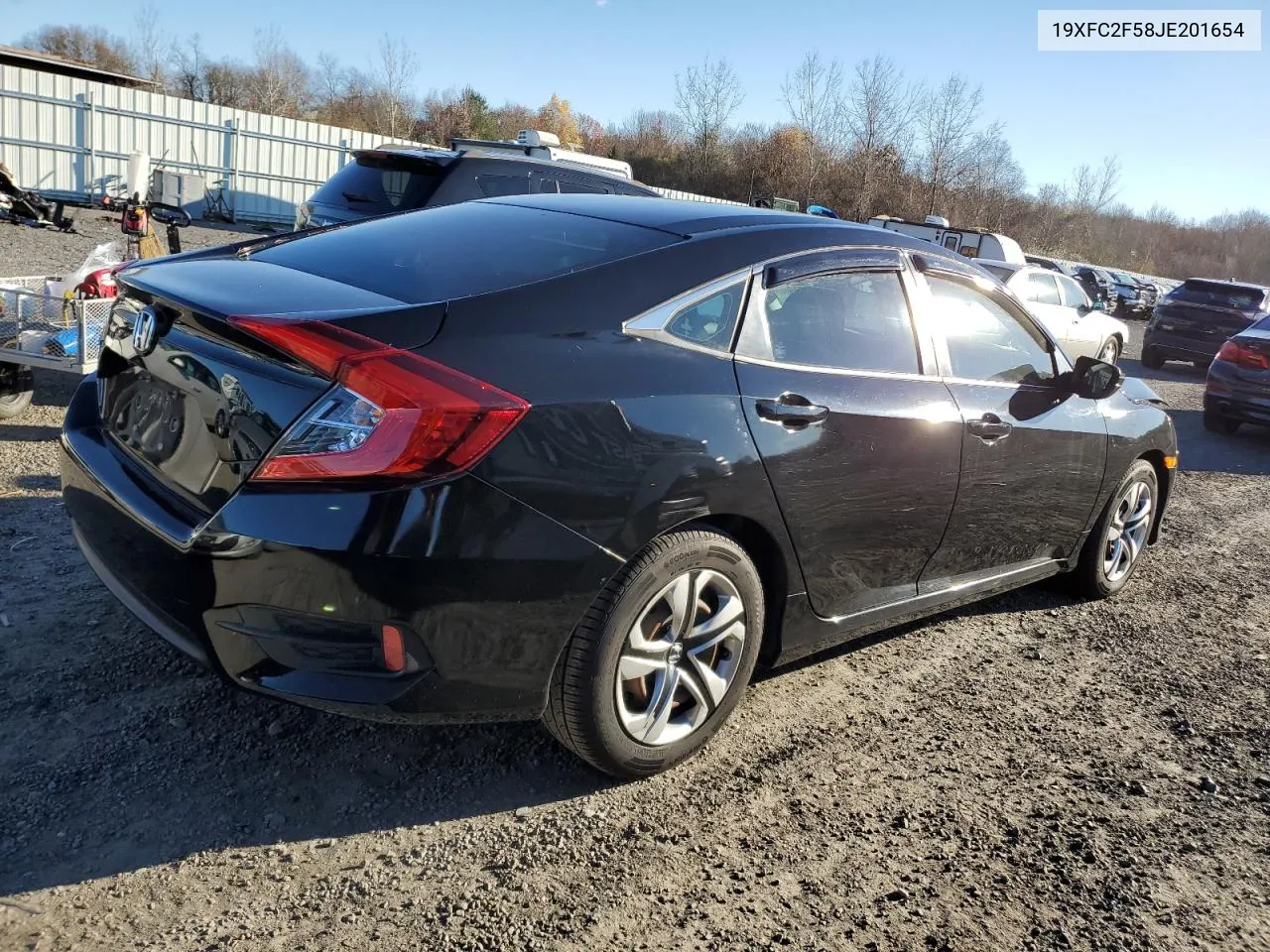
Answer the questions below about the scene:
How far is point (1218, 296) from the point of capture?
661 inches

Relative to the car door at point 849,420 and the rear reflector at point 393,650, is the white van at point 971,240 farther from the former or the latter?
Answer: the rear reflector at point 393,650

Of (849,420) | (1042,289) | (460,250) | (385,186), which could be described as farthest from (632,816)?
(1042,289)

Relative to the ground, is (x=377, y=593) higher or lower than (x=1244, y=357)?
lower

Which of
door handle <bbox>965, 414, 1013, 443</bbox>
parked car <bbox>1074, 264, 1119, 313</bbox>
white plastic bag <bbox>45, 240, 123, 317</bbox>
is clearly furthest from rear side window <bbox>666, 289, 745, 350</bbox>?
parked car <bbox>1074, 264, 1119, 313</bbox>

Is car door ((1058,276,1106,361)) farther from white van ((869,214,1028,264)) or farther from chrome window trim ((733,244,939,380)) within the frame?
chrome window trim ((733,244,939,380))

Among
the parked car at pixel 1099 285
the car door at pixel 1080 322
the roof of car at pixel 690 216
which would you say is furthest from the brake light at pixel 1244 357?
the parked car at pixel 1099 285

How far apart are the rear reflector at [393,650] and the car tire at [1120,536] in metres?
3.56

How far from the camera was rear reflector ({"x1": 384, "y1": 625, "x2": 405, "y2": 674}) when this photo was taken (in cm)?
235

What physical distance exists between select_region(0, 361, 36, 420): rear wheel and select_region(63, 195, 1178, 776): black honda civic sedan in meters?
2.95

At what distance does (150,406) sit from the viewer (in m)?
2.78

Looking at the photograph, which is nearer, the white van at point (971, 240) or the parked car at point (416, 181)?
the parked car at point (416, 181)

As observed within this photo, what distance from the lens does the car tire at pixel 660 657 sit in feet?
8.63

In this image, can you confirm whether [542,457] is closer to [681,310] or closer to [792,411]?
[681,310]

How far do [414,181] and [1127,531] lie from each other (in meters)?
6.66
